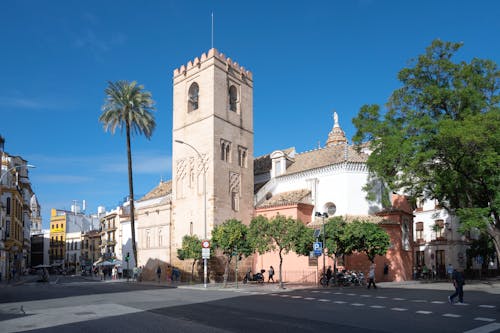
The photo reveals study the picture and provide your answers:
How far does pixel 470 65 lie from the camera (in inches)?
1168

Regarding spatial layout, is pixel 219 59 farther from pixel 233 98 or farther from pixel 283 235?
pixel 283 235

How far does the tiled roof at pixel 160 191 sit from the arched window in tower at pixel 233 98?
12799mm

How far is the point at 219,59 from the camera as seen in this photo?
139 ft

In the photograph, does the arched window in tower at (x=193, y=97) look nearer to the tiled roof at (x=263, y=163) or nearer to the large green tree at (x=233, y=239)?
the tiled roof at (x=263, y=163)

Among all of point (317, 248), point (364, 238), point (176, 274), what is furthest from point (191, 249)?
point (364, 238)

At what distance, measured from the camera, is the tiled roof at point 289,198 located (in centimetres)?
3975

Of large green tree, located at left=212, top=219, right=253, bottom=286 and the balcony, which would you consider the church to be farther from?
the balcony

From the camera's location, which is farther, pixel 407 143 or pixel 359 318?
pixel 407 143

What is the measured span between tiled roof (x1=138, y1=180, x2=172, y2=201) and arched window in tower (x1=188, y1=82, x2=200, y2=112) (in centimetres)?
1084

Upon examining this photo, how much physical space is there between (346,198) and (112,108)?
2397 cm

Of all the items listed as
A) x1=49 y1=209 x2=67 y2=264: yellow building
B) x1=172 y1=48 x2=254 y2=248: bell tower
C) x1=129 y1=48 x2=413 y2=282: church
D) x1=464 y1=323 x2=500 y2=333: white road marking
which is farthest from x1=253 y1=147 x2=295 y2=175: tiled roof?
x1=49 y1=209 x2=67 y2=264: yellow building

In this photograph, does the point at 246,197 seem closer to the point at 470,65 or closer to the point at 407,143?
the point at 407,143

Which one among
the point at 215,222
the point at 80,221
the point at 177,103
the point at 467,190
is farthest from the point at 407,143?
the point at 80,221

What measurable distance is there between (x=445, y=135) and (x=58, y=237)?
10659 centimetres
